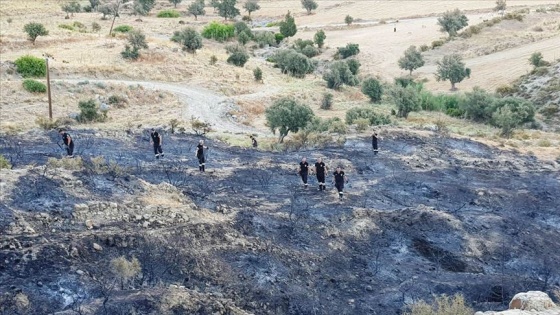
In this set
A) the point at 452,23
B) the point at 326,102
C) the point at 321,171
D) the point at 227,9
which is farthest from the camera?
the point at 227,9

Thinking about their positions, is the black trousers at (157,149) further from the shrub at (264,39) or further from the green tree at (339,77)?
the shrub at (264,39)

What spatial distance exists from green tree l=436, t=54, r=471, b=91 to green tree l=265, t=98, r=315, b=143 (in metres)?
22.2

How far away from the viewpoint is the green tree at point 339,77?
5204 cm

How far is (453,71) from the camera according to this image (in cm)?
5325

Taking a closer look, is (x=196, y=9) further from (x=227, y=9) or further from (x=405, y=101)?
(x=405, y=101)

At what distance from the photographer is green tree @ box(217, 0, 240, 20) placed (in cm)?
8681

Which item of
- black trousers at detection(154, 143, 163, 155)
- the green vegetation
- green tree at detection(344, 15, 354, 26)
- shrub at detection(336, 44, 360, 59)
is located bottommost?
black trousers at detection(154, 143, 163, 155)

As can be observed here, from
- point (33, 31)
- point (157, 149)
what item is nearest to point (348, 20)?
point (33, 31)

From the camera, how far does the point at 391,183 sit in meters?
25.8

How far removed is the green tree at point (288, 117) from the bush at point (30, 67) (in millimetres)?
17240

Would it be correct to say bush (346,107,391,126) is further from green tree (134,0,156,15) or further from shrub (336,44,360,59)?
green tree (134,0,156,15)

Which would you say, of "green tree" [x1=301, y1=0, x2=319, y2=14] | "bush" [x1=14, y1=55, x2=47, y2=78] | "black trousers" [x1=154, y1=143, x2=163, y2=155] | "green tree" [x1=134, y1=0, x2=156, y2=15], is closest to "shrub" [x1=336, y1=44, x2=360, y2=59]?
"bush" [x1=14, y1=55, x2=47, y2=78]

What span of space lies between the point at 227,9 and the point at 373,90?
141 ft

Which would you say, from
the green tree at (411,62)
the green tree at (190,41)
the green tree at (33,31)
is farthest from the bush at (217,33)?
the green tree at (33,31)
